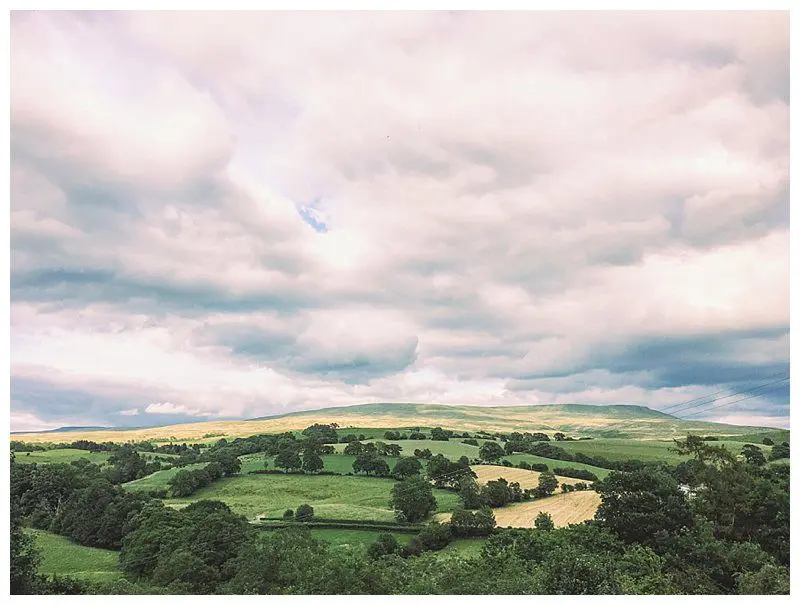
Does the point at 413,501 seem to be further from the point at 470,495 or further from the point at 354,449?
the point at 354,449

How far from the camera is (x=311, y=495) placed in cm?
4434

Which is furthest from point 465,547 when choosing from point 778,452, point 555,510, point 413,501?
point 778,452

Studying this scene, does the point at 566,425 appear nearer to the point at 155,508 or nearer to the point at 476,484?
the point at 476,484

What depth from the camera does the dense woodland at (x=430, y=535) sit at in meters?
27.4

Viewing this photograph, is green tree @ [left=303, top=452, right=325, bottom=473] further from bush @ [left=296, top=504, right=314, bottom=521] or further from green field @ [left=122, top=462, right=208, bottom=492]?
green field @ [left=122, top=462, right=208, bottom=492]

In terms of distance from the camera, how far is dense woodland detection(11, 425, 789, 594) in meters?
27.4

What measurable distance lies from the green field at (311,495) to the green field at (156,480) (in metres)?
2.90

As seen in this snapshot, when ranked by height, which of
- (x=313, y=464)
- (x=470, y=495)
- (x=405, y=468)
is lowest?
(x=470, y=495)

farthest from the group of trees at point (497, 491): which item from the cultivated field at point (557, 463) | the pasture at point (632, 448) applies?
the pasture at point (632, 448)

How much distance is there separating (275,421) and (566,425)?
3530cm

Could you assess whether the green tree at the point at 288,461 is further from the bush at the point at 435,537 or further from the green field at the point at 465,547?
the green field at the point at 465,547

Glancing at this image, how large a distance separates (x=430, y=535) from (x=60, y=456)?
117ft

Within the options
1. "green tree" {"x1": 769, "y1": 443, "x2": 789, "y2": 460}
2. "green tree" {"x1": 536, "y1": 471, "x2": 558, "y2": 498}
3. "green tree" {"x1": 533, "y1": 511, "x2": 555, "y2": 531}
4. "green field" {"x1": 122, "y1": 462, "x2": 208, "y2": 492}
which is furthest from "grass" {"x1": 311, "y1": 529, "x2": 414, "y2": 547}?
"green tree" {"x1": 769, "y1": 443, "x2": 789, "y2": 460}

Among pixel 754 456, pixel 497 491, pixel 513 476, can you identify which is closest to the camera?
pixel 497 491
